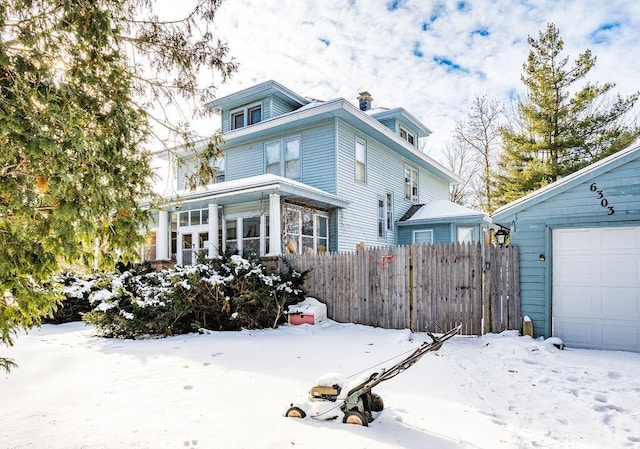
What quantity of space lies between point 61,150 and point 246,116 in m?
13.9

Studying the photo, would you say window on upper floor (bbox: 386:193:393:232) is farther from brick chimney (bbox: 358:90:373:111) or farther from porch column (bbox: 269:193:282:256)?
porch column (bbox: 269:193:282:256)

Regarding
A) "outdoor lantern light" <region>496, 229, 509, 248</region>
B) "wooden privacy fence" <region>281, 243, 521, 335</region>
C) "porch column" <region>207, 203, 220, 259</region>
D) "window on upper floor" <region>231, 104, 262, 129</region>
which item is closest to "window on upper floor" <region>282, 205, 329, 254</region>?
"porch column" <region>207, 203, 220, 259</region>

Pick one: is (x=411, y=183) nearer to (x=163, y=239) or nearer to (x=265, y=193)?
(x=265, y=193)

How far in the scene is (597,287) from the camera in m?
6.56

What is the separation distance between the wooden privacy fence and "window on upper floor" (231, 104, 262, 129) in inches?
326

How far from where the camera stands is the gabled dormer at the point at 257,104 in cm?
1473

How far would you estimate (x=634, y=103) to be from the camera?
1778cm

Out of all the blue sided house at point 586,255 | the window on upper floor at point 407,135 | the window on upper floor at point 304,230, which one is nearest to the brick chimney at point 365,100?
the window on upper floor at point 407,135

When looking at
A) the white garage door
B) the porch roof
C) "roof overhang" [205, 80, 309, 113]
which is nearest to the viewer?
the white garage door

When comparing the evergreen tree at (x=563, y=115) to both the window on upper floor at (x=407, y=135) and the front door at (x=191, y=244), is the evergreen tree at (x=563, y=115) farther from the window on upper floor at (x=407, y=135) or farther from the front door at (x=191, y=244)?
the front door at (x=191, y=244)

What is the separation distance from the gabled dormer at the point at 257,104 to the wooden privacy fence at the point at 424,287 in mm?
8026

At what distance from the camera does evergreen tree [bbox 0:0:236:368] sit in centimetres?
244

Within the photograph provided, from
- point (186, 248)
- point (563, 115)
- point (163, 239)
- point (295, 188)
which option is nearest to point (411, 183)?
point (563, 115)

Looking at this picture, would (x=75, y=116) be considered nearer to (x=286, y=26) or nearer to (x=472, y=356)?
(x=286, y=26)
